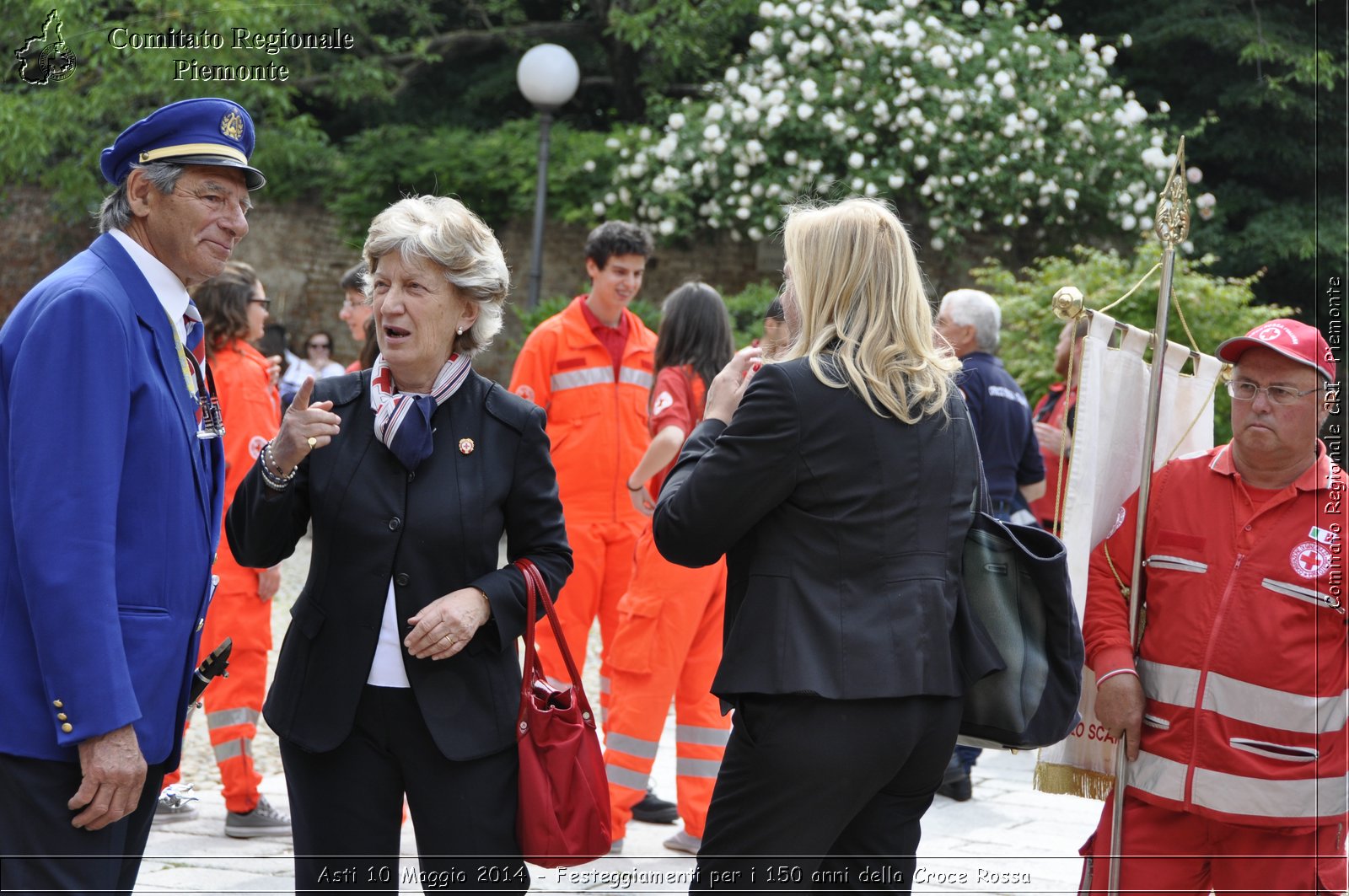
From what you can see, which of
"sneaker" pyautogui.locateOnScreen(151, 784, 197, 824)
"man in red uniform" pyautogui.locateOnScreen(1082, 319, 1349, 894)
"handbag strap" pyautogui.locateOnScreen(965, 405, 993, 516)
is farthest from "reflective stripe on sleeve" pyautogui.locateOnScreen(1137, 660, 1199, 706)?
"sneaker" pyautogui.locateOnScreen(151, 784, 197, 824)

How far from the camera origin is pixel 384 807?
301 centimetres

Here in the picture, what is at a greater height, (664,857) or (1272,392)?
(1272,392)

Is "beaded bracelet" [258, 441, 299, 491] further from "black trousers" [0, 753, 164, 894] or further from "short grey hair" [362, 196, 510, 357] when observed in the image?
"black trousers" [0, 753, 164, 894]

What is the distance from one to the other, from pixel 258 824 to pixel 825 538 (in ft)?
11.5

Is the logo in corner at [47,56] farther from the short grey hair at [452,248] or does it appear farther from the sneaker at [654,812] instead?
the short grey hair at [452,248]

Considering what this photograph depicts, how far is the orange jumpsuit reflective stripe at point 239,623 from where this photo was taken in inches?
213

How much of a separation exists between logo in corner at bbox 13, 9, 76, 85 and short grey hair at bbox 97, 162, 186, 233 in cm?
1026

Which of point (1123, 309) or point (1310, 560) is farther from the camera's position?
point (1123, 309)

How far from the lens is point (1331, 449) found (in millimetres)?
3824

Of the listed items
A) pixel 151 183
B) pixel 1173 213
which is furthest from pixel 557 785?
pixel 1173 213

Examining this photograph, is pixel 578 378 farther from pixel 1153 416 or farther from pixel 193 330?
pixel 193 330

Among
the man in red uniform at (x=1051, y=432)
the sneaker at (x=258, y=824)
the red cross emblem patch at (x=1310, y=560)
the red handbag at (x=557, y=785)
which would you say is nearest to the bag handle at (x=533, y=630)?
the red handbag at (x=557, y=785)

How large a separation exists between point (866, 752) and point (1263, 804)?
51.2 inches

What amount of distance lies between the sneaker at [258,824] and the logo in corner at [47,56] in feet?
28.7
